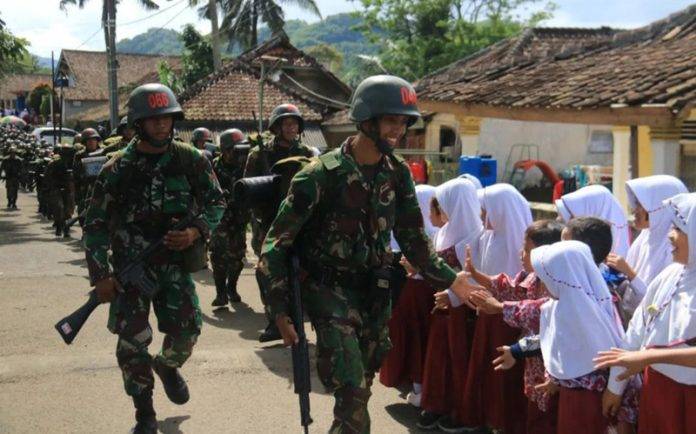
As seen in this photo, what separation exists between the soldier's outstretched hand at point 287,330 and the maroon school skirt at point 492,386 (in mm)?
1436

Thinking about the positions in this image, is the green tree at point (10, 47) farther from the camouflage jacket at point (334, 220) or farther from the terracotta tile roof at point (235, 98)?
the camouflage jacket at point (334, 220)

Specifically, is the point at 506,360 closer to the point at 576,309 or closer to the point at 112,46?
the point at 576,309

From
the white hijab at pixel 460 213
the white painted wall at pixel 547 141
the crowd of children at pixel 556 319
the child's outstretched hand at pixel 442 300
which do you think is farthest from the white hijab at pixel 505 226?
the white painted wall at pixel 547 141

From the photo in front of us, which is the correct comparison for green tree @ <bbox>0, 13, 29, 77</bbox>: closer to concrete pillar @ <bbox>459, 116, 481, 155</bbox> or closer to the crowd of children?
concrete pillar @ <bbox>459, 116, 481, 155</bbox>

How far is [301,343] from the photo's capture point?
377cm

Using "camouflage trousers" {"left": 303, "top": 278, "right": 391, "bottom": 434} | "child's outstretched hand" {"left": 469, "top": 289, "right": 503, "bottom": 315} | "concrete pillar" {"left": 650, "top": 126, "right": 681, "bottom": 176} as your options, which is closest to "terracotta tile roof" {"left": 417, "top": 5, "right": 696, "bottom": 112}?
"concrete pillar" {"left": 650, "top": 126, "right": 681, "bottom": 176}


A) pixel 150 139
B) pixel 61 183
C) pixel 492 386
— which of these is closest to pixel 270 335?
pixel 150 139

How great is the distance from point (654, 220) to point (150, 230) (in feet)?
9.19

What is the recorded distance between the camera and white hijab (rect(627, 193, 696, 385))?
3.41 meters

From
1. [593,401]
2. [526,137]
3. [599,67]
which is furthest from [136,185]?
[526,137]

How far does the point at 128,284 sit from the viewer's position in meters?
4.81

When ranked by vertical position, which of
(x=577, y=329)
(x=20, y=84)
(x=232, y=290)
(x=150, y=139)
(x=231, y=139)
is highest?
(x=20, y=84)

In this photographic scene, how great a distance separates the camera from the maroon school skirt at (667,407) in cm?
345

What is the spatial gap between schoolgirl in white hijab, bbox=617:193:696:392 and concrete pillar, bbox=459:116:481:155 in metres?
12.0
